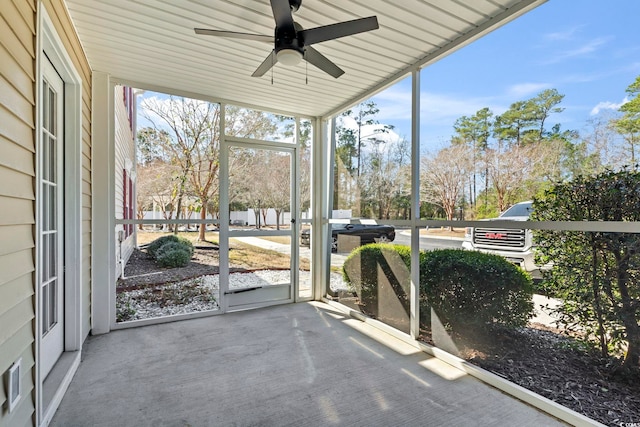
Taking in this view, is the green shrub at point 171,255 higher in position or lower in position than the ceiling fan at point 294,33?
lower

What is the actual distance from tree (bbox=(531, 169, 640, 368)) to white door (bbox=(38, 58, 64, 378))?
11.4 feet

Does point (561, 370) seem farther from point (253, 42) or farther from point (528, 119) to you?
point (253, 42)

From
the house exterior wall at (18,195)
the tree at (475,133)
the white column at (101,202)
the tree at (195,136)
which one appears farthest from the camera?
the tree at (195,136)

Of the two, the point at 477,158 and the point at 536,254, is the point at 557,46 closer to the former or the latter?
the point at 477,158

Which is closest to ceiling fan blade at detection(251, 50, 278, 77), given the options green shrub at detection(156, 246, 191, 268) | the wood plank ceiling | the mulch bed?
the wood plank ceiling

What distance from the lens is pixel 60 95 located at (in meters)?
2.63

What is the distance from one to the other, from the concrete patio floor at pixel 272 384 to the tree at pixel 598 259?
654mm

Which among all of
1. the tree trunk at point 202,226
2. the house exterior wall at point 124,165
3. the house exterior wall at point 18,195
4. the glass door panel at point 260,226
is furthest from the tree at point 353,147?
the house exterior wall at point 18,195

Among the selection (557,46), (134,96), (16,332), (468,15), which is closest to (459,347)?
(557,46)

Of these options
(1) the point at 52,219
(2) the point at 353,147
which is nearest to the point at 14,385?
(1) the point at 52,219

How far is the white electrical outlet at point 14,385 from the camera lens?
1.48 metres

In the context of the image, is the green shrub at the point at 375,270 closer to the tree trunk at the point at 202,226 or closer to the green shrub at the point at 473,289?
the green shrub at the point at 473,289

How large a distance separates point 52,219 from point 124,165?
59.4 inches

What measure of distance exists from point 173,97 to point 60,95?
1.31 m
